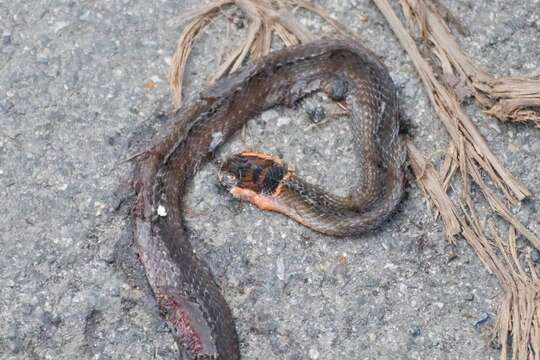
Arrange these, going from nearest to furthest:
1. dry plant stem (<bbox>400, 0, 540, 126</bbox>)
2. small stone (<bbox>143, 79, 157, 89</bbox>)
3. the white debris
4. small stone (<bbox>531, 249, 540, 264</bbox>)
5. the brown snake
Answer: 1. the brown snake
2. the white debris
3. small stone (<bbox>531, 249, 540, 264</bbox>)
4. dry plant stem (<bbox>400, 0, 540, 126</bbox>)
5. small stone (<bbox>143, 79, 157, 89</bbox>)

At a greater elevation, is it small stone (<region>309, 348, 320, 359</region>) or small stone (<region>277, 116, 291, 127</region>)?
small stone (<region>277, 116, 291, 127</region>)

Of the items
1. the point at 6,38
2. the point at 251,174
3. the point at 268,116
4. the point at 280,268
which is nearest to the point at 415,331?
the point at 280,268

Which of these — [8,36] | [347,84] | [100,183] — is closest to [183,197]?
[100,183]

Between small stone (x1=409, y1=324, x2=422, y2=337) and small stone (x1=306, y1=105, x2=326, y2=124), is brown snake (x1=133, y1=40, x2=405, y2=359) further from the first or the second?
small stone (x1=409, y1=324, x2=422, y2=337)

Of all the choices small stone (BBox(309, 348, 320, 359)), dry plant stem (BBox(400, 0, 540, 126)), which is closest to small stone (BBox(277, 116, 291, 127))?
dry plant stem (BBox(400, 0, 540, 126))

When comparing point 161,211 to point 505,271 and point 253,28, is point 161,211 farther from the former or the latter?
point 505,271

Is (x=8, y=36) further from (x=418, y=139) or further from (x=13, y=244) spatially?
(x=418, y=139)

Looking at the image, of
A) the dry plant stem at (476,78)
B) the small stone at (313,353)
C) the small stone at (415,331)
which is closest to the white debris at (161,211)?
the small stone at (313,353)
